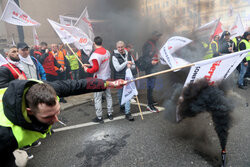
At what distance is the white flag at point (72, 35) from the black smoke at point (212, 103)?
143 inches

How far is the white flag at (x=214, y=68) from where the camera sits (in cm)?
237

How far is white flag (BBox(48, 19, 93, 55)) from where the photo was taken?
4.83 m

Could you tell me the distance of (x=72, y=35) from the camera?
16.5ft

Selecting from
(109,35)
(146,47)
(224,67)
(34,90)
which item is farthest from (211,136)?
(109,35)

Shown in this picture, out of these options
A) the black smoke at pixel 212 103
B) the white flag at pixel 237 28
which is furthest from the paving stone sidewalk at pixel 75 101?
the white flag at pixel 237 28

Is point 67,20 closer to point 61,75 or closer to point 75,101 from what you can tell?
point 61,75

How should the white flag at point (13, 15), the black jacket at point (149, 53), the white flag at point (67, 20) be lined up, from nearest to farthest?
the white flag at point (13, 15) < the black jacket at point (149, 53) < the white flag at point (67, 20)

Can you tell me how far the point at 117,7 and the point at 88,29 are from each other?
Result: 6.72 m

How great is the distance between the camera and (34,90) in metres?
1.32

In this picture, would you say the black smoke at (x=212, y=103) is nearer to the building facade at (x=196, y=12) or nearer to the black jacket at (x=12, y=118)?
the black jacket at (x=12, y=118)

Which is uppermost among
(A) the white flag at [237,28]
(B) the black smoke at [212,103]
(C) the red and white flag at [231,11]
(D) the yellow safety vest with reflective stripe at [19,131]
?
(C) the red and white flag at [231,11]

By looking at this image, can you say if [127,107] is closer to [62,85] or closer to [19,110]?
[62,85]

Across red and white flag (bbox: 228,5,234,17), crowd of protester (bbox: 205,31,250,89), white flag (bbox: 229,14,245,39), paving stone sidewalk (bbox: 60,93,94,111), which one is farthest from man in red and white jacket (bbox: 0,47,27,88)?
red and white flag (bbox: 228,5,234,17)

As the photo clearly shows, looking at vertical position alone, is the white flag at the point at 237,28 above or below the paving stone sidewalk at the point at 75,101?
above
